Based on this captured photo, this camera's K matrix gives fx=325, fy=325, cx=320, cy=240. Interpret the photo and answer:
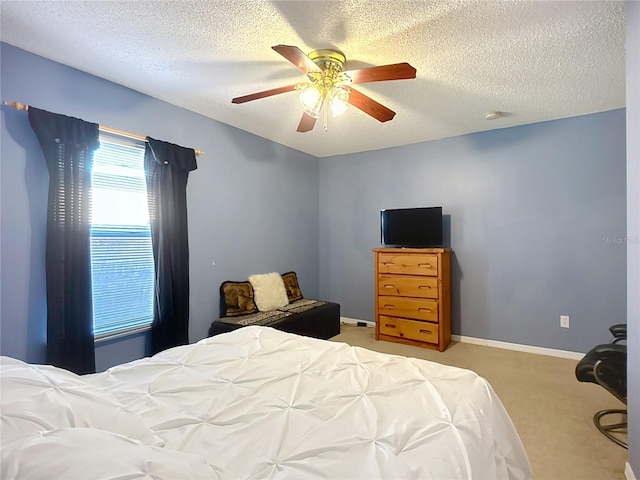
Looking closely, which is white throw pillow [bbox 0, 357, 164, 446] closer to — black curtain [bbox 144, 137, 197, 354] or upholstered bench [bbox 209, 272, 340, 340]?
black curtain [bbox 144, 137, 197, 354]

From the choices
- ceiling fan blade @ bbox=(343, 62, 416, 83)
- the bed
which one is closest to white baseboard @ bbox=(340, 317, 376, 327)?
the bed

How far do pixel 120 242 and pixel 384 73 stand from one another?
2.34m

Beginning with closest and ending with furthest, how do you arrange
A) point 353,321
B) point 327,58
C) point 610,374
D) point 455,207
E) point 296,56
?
point 296,56
point 610,374
point 327,58
point 455,207
point 353,321

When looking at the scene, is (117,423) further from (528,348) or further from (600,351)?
(528,348)

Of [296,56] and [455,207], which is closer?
[296,56]

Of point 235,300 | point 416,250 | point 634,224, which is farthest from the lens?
point 416,250

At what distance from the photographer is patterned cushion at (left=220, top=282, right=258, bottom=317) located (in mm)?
3443

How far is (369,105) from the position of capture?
7.60ft

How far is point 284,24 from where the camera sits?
1874mm

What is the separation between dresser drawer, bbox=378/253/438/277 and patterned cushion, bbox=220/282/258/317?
5.24 feet

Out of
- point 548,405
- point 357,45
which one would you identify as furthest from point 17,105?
point 548,405

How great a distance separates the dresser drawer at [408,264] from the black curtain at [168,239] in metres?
2.23

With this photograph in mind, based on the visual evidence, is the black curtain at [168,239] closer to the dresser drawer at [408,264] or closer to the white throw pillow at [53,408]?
the white throw pillow at [53,408]

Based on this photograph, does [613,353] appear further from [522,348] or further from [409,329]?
[409,329]
